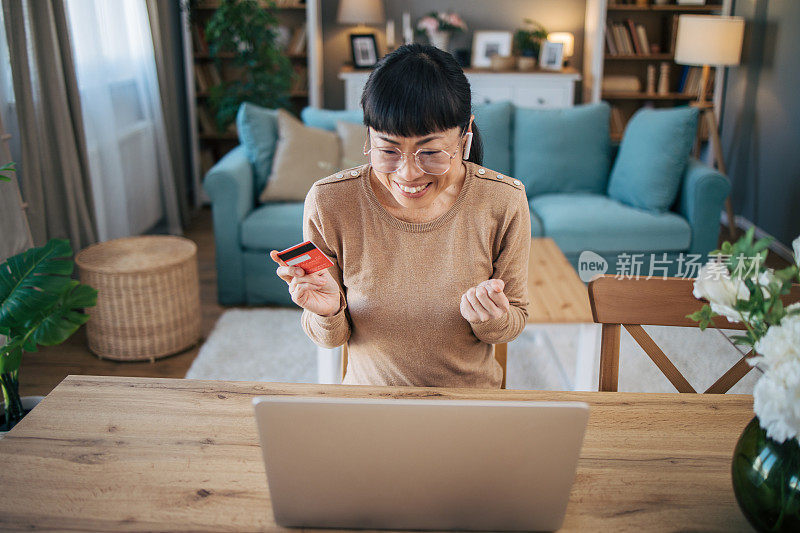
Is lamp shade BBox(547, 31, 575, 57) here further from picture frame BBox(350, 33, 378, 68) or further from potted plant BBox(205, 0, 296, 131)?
potted plant BBox(205, 0, 296, 131)

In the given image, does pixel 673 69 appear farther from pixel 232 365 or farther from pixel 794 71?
pixel 232 365

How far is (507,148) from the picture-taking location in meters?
3.73

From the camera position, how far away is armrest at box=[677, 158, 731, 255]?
10.6 feet

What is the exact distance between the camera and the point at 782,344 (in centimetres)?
66

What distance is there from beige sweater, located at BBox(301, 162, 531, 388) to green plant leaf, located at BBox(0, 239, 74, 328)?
3.31 ft

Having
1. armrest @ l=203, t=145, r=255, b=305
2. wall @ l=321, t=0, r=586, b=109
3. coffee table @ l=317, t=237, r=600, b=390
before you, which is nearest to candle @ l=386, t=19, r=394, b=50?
wall @ l=321, t=0, r=586, b=109

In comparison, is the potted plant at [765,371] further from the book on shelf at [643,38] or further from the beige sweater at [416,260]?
the book on shelf at [643,38]

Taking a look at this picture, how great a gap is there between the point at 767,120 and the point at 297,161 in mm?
3087

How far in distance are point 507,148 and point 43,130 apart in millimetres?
2275

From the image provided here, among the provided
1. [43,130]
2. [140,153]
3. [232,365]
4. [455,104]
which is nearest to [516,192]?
[455,104]

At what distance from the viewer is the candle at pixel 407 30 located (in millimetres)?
5042

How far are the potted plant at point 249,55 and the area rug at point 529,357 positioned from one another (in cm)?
194

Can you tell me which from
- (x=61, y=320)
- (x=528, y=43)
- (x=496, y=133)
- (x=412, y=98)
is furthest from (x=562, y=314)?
(x=528, y=43)

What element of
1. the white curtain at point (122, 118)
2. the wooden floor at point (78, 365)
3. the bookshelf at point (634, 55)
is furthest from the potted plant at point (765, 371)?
the bookshelf at point (634, 55)
